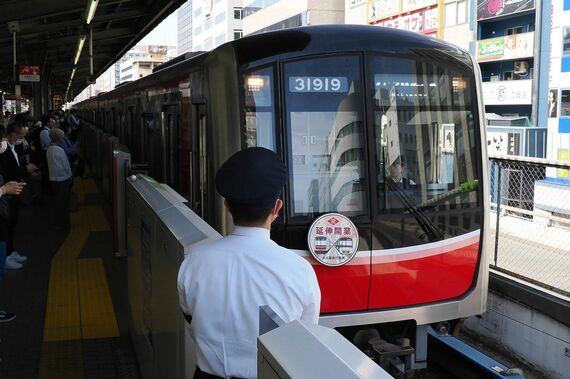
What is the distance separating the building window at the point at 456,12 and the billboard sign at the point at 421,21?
2.17 ft

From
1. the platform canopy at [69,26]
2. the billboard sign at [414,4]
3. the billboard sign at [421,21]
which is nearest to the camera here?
the platform canopy at [69,26]

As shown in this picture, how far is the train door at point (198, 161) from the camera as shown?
550 cm

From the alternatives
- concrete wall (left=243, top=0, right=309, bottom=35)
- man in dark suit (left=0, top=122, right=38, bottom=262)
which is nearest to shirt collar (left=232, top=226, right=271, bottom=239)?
man in dark suit (left=0, top=122, right=38, bottom=262)

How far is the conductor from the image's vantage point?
173 centimetres

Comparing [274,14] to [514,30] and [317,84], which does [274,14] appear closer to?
[514,30]

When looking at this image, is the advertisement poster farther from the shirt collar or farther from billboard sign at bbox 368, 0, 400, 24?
the shirt collar

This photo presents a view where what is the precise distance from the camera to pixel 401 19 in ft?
118

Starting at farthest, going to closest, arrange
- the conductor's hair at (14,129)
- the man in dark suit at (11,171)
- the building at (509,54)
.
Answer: the building at (509,54)
the conductor's hair at (14,129)
the man in dark suit at (11,171)

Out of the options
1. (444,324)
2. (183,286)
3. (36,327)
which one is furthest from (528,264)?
(183,286)

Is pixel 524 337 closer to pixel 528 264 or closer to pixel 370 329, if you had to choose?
pixel 370 329

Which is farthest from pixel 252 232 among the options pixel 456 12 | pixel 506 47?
pixel 456 12

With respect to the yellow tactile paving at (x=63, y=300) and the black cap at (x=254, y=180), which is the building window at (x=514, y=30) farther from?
the black cap at (x=254, y=180)

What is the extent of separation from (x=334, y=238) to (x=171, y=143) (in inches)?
127

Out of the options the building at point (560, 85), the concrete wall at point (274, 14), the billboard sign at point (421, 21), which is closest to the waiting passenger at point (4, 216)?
the building at point (560, 85)
